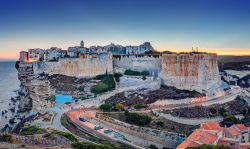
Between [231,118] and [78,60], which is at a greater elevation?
[78,60]

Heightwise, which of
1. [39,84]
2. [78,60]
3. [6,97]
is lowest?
[6,97]

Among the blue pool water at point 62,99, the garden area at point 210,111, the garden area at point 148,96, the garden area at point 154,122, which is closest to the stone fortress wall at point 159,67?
the garden area at point 148,96

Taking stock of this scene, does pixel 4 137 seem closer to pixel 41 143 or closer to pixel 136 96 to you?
pixel 41 143

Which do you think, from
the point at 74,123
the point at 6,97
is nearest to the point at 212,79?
the point at 74,123

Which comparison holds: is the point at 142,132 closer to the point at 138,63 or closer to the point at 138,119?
the point at 138,119

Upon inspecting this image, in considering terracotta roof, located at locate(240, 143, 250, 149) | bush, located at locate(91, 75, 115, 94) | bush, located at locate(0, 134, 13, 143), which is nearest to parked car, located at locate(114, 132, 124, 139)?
terracotta roof, located at locate(240, 143, 250, 149)

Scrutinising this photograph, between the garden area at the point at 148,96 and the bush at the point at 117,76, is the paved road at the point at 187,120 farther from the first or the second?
the bush at the point at 117,76

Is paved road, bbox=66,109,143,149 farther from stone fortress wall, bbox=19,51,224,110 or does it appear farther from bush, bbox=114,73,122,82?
bush, bbox=114,73,122,82
